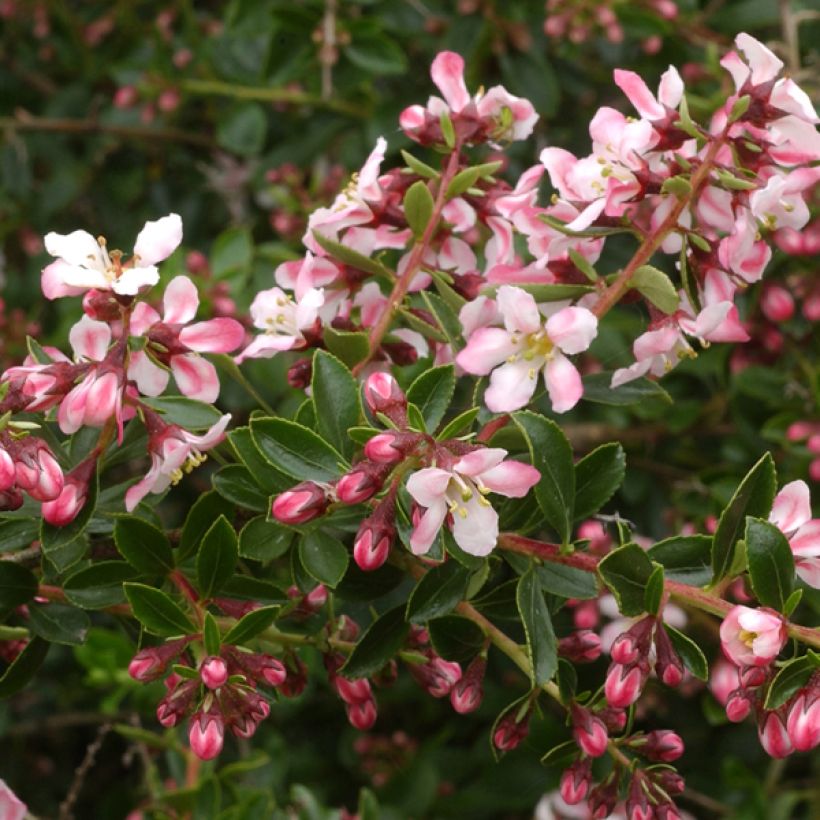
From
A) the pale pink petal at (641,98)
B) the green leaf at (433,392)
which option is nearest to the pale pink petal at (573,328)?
the green leaf at (433,392)

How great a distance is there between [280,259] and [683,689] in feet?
3.84

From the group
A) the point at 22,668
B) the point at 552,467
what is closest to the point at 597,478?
the point at 552,467

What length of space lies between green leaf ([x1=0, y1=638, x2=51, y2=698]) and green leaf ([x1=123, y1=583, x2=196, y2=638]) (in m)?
0.20

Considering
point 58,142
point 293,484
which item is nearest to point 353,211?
point 293,484

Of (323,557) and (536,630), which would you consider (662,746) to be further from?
(323,557)

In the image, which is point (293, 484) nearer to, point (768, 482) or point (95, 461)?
point (95, 461)

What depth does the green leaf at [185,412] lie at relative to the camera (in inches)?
45.7

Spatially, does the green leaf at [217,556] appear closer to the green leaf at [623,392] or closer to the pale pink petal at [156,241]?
the pale pink petal at [156,241]

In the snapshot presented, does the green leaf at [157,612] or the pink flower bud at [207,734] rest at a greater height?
the green leaf at [157,612]

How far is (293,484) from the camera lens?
1.14m

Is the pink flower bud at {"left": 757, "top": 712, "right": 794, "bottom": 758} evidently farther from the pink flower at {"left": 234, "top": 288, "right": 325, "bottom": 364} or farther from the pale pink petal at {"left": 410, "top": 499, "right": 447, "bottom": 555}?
the pink flower at {"left": 234, "top": 288, "right": 325, "bottom": 364}

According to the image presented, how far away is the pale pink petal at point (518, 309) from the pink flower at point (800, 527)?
0.28 m

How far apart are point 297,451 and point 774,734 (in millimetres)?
495

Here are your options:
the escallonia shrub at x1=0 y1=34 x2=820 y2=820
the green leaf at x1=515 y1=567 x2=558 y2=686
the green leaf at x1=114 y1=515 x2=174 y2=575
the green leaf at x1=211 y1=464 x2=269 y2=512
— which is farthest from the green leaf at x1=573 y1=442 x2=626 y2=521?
the green leaf at x1=114 y1=515 x2=174 y2=575
